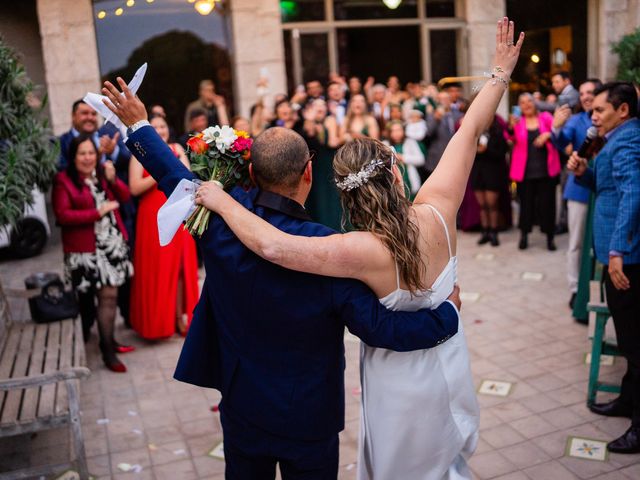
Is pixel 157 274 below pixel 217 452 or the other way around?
the other way around

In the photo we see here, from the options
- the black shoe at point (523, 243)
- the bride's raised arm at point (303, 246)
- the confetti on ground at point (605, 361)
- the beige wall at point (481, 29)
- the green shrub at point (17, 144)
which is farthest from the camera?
the beige wall at point (481, 29)

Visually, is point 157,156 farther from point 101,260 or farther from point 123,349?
point 123,349

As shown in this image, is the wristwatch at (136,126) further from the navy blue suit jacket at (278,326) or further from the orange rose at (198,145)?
the orange rose at (198,145)

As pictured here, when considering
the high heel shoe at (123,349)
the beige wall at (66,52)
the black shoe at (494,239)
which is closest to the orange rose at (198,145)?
the high heel shoe at (123,349)

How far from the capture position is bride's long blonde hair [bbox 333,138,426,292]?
7.77 feet

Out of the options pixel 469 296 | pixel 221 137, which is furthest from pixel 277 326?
pixel 469 296

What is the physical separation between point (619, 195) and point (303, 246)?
8.45 ft

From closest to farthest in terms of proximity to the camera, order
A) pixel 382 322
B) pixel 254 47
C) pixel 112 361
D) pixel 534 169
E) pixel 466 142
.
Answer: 1. pixel 382 322
2. pixel 466 142
3. pixel 112 361
4. pixel 534 169
5. pixel 254 47

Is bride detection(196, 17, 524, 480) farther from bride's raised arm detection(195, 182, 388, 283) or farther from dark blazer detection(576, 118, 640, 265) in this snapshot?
dark blazer detection(576, 118, 640, 265)

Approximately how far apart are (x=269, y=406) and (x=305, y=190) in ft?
2.68

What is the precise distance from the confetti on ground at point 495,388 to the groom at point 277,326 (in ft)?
7.92

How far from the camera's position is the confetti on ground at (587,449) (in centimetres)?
386

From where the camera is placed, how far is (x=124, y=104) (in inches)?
98.4

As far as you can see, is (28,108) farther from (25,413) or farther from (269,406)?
(269,406)
